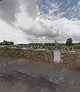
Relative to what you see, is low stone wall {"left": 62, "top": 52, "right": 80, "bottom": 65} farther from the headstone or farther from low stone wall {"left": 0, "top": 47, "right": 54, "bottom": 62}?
low stone wall {"left": 0, "top": 47, "right": 54, "bottom": 62}

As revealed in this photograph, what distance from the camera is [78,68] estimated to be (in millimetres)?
22688

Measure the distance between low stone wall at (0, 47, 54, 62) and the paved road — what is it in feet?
4.31

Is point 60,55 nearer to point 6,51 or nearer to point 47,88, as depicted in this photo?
point 6,51

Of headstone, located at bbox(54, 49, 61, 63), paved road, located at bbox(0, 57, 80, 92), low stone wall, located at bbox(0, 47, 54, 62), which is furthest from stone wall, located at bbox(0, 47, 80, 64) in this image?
paved road, located at bbox(0, 57, 80, 92)

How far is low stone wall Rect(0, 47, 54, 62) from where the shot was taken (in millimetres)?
25062

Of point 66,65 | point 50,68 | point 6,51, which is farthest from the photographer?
point 6,51

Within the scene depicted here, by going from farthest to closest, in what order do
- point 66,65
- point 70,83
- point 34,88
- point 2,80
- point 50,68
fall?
1. point 66,65
2. point 50,68
3. point 70,83
4. point 2,80
5. point 34,88

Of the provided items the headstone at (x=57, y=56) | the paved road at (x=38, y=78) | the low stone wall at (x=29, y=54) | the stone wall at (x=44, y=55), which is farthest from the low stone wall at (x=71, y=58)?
the low stone wall at (x=29, y=54)

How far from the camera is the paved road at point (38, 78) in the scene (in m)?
13.8

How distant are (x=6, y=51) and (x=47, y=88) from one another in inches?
581

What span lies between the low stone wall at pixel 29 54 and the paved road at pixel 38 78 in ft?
→ 4.31

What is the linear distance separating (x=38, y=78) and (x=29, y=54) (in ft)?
30.4

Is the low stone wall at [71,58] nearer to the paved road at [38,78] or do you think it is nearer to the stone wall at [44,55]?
the stone wall at [44,55]

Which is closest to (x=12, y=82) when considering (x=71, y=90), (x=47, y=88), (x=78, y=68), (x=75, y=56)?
(x=47, y=88)
